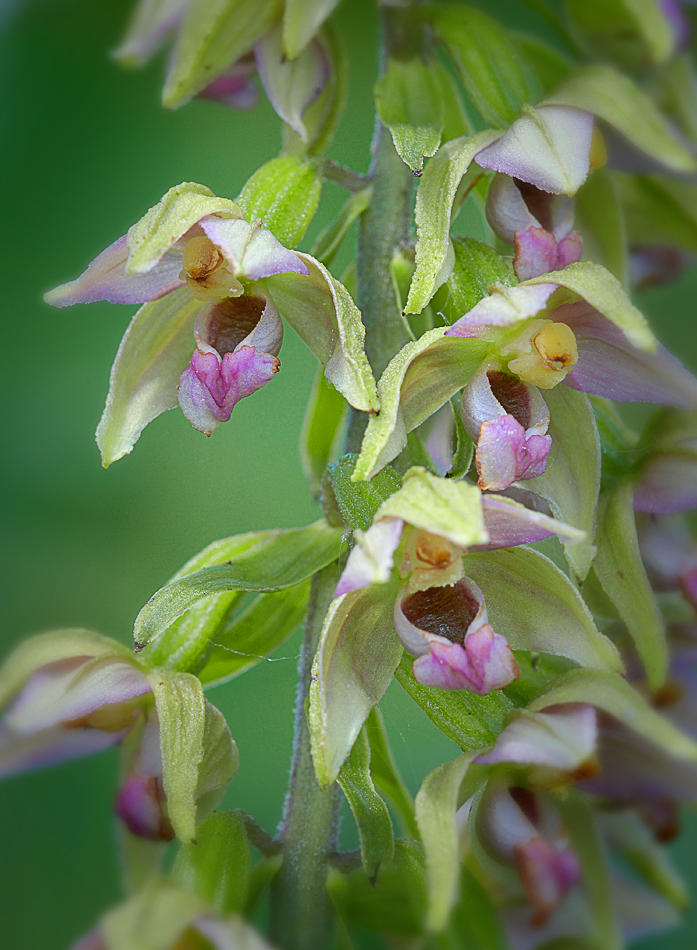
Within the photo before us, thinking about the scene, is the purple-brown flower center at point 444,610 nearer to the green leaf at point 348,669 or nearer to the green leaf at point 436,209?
the green leaf at point 348,669

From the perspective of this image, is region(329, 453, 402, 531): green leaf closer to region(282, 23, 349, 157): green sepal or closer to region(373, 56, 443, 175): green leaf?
region(373, 56, 443, 175): green leaf

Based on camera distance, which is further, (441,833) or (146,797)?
(146,797)

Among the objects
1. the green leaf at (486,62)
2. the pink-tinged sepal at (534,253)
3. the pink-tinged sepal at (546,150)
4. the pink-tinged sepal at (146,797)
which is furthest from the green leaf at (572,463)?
the pink-tinged sepal at (146,797)

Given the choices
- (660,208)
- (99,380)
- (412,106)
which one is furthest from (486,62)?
(99,380)

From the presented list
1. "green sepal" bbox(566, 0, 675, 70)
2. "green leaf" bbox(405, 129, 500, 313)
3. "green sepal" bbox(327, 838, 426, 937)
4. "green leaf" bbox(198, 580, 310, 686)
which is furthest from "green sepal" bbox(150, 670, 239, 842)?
"green sepal" bbox(566, 0, 675, 70)

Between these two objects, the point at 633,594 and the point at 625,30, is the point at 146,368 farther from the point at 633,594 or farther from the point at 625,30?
the point at 625,30

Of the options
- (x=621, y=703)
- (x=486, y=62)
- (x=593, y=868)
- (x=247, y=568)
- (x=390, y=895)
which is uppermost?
(x=486, y=62)
